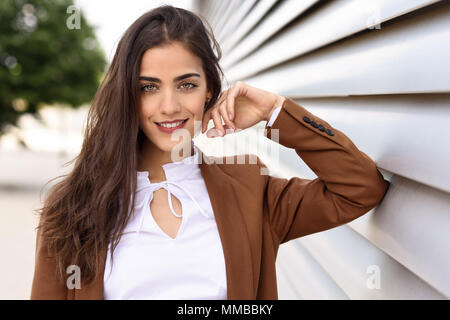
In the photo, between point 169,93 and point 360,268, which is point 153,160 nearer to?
point 169,93

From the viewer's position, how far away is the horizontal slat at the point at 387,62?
43.8 inches

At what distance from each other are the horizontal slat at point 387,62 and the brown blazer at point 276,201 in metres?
0.22

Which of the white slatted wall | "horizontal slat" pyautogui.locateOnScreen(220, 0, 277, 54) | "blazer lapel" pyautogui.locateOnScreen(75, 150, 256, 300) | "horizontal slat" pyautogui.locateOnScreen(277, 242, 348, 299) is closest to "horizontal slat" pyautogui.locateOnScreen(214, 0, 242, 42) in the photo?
"horizontal slat" pyautogui.locateOnScreen(220, 0, 277, 54)

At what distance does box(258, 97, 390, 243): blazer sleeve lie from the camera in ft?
4.80

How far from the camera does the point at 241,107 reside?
1679mm

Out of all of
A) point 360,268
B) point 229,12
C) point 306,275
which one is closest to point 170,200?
point 360,268

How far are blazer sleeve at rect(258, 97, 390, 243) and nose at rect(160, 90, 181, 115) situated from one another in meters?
0.32

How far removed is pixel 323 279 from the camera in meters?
2.15

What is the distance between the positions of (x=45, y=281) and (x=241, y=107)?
881mm

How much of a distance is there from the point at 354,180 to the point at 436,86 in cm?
43

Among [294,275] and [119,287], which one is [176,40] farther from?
[294,275]

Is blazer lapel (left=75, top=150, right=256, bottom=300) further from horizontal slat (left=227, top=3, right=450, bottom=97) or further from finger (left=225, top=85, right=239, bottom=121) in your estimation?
horizontal slat (left=227, top=3, right=450, bottom=97)

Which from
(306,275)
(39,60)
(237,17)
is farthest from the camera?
(39,60)
